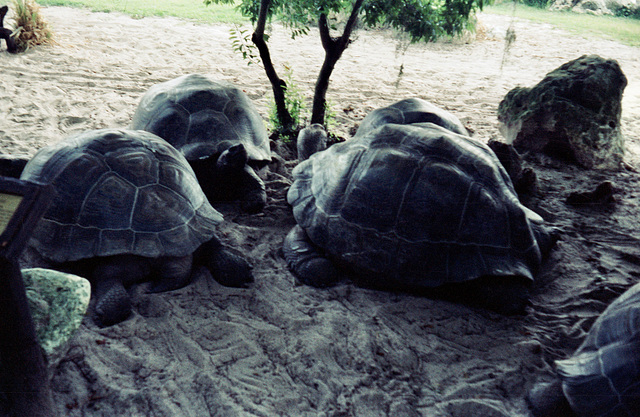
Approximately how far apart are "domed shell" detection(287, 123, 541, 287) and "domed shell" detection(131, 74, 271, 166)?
4.22 feet

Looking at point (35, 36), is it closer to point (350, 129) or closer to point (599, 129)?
point (350, 129)

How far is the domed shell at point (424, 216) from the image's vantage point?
112 inches

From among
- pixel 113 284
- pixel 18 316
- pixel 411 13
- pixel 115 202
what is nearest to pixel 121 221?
pixel 115 202

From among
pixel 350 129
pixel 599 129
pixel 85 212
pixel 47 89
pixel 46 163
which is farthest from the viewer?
pixel 47 89

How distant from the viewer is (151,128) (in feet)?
13.3

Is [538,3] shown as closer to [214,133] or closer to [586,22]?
[586,22]

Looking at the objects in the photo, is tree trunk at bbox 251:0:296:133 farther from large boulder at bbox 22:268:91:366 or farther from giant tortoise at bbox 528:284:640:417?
giant tortoise at bbox 528:284:640:417

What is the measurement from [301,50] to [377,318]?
863 cm

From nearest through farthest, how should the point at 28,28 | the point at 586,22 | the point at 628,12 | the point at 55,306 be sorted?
the point at 55,306, the point at 28,28, the point at 586,22, the point at 628,12

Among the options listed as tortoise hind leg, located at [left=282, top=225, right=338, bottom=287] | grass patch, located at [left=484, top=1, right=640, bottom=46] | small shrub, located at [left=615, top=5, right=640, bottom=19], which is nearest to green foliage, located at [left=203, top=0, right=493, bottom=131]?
tortoise hind leg, located at [left=282, top=225, right=338, bottom=287]

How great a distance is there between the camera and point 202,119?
4020mm

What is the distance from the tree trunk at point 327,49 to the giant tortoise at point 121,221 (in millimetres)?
2637

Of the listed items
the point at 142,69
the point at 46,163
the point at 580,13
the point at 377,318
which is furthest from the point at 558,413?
the point at 580,13

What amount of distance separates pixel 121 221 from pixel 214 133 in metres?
1.50
